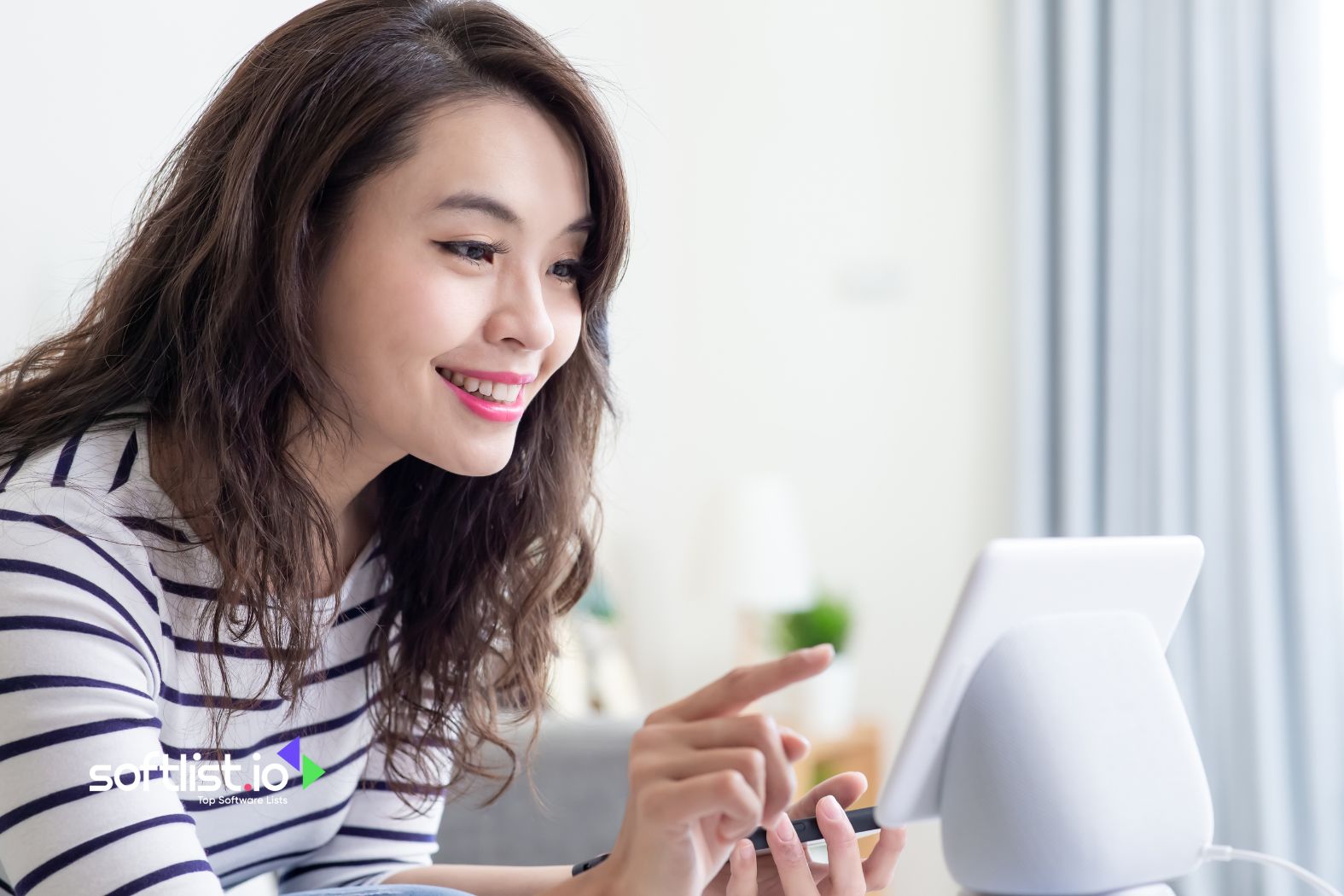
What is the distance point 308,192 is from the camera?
0.98 m

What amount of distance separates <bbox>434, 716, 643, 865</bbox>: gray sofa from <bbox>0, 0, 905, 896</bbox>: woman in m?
0.71

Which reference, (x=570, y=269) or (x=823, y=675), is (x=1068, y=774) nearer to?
(x=570, y=269)

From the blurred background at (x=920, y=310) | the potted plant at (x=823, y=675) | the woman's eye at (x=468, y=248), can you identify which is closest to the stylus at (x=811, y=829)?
the woman's eye at (x=468, y=248)

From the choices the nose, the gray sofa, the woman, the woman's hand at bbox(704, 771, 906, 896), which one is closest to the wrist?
the woman

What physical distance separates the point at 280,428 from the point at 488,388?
0.61ft

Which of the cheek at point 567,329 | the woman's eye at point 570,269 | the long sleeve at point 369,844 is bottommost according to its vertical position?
the long sleeve at point 369,844

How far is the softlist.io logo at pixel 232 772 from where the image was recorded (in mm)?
995

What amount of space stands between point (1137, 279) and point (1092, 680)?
2068 mm

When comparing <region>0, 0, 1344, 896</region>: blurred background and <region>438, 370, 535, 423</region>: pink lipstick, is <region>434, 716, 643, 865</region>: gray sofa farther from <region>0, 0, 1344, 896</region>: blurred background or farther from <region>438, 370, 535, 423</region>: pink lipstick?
<region>438, 370, 535, 423</region>: pink lipstick

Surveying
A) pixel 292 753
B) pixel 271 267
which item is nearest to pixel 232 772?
pixel 292 753

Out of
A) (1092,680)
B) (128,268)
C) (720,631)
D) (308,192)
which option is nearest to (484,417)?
(308,192)

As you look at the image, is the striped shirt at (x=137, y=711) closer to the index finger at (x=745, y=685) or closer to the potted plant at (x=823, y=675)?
the index finger at (x=745, y=685)

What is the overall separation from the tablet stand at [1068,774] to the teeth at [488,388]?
20.0 inches

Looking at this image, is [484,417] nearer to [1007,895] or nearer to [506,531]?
[506,531]
